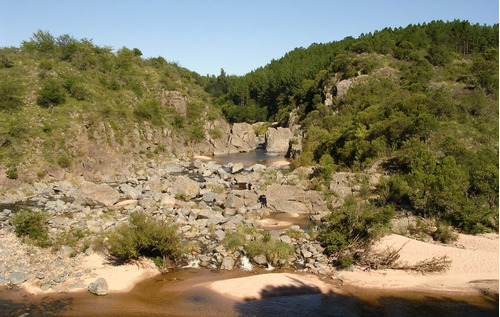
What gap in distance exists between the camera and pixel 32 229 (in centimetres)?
2123

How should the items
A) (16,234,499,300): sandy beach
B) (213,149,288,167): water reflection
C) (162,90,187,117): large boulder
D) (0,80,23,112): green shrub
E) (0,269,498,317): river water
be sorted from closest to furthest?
(0,269,498,317): river water, (16,234,499,300): sandy beach, (0,80,23,112): green shrub, (213,149,288,167): water reflection, (162,90,187,117): large boulder

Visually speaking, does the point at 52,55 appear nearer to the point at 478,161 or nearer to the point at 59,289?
the point at 59,289

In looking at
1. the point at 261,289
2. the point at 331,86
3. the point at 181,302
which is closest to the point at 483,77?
the point at 331,86

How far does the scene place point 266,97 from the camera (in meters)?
108

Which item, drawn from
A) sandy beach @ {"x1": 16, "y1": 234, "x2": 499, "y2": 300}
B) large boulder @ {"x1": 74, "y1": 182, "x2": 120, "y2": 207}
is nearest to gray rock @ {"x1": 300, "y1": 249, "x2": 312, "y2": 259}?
sandy beach @ {"x1": 16, "y1": 234, "x2": 499, "y2": 300}

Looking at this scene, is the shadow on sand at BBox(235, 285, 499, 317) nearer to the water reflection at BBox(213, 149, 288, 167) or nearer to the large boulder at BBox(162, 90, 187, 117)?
the water reflection at BBox(213, 149, 288, 167)

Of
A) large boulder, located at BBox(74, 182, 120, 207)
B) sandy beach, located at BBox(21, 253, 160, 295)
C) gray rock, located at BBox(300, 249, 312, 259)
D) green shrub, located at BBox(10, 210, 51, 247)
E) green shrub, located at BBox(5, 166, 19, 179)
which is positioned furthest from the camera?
green shrub, located at BBox(5, 166, 19, 179)

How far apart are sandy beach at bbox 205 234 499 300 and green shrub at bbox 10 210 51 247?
10286 millimetres

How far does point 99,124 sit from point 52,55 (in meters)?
20.6

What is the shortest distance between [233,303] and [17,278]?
1026 centimetres

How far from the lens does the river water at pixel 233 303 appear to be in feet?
51.1

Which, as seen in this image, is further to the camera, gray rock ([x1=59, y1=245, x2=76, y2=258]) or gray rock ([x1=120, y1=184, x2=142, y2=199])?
gray rock ([x1=120, y1=184, x2=142, y2=199])

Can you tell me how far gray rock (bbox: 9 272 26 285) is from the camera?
1718 cm

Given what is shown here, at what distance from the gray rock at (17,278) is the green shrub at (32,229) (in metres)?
2.89
